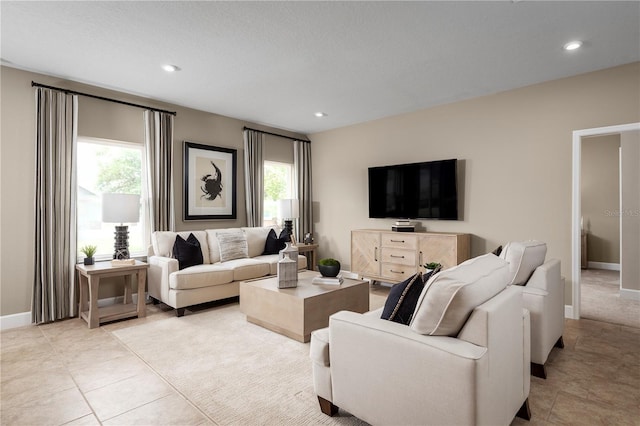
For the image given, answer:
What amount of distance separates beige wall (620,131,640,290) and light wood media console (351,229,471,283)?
2138 millimetres

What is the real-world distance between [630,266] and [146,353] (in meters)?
5.85

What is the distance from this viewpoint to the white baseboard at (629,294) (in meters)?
4.47

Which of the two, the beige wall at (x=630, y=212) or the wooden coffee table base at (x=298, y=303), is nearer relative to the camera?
the wooden coffee table base at (x=298, y=303)

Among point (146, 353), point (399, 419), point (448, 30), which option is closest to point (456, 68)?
point (448, 30)

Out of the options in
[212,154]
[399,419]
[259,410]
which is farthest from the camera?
[212,154]

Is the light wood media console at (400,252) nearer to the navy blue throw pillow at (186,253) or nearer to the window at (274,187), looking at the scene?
the window at (274,187)

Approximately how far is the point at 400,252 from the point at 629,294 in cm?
302

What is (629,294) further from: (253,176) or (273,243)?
(253,176)

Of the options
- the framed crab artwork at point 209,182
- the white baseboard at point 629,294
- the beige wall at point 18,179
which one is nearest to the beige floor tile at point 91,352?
the beige wall at point 18,179

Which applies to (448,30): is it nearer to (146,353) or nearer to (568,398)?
(568,398)

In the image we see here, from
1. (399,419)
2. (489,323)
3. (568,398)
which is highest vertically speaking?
(489,323)

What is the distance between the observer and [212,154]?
5.23 meters

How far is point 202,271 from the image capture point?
13.1ft

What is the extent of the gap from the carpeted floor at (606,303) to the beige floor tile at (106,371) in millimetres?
4513
